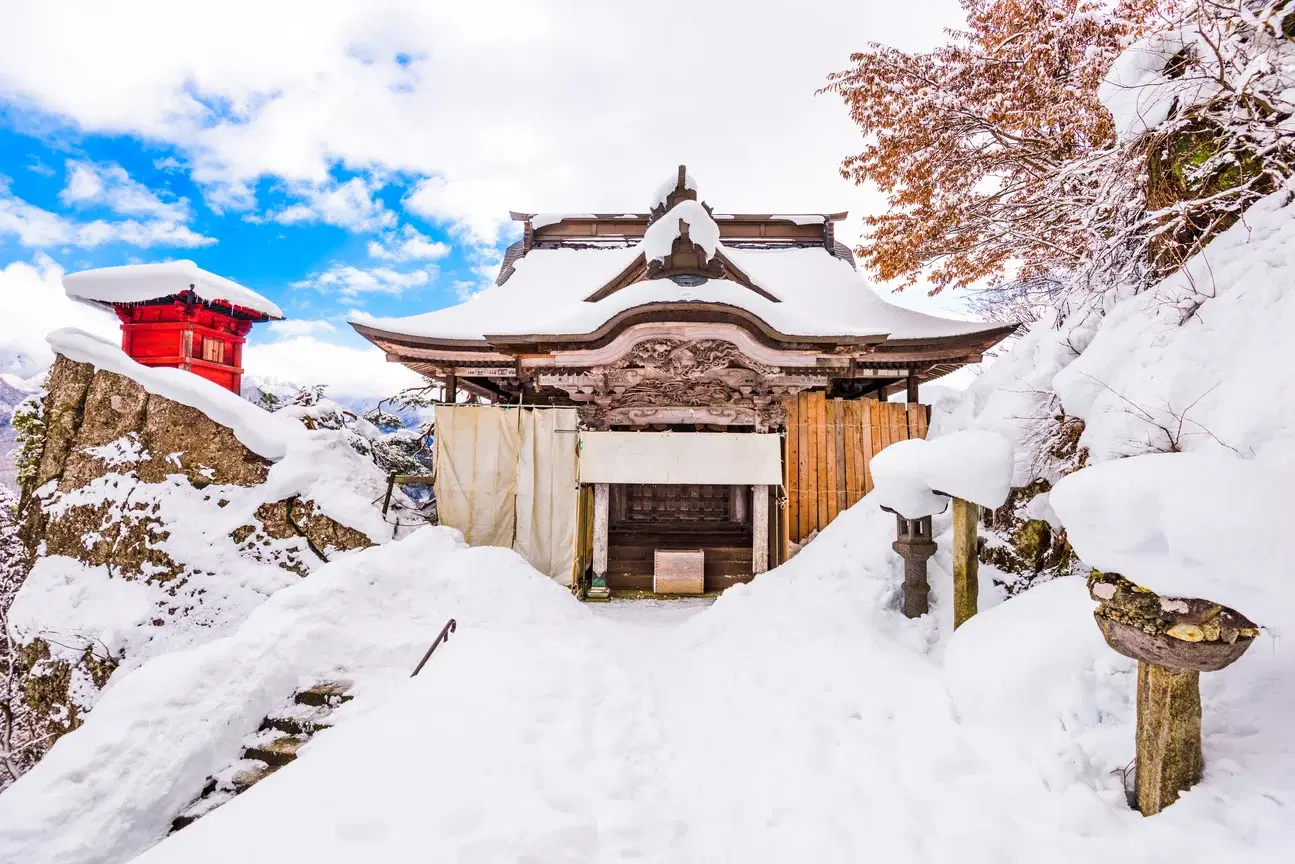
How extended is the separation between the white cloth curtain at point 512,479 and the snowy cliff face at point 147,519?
1.65 m

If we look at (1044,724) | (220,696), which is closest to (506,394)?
(220,696)

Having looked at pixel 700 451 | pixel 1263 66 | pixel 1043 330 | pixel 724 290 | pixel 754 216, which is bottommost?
pixel 700 451

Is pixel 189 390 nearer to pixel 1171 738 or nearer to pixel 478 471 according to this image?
pixel 478 471

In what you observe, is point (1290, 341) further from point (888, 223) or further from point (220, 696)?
point (888, 223)

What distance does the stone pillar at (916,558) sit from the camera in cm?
476

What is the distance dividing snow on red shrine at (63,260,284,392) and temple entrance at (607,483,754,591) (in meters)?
12.0

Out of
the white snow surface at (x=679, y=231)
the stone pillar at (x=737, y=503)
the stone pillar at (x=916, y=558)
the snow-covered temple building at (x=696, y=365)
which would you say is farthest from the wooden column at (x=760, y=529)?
the white snow surface at (x=679, y=231)

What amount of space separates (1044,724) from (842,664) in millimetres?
1694

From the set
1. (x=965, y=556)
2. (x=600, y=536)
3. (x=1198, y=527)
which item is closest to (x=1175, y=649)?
(x=1198, y=527)

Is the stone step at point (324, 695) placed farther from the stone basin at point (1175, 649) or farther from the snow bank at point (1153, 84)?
the snow bank at point (1153, 84)

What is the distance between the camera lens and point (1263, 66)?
2.71m

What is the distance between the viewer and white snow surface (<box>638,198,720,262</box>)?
8.91m

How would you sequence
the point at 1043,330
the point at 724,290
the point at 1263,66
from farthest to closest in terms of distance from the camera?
the point at 724,290 → the point at 1043,330 → the point at 1263,66

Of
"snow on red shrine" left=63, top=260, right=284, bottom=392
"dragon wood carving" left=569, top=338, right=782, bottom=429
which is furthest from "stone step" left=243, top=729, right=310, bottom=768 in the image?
"snow on red shrine" left=63, top=260, right=284, bottom=392
